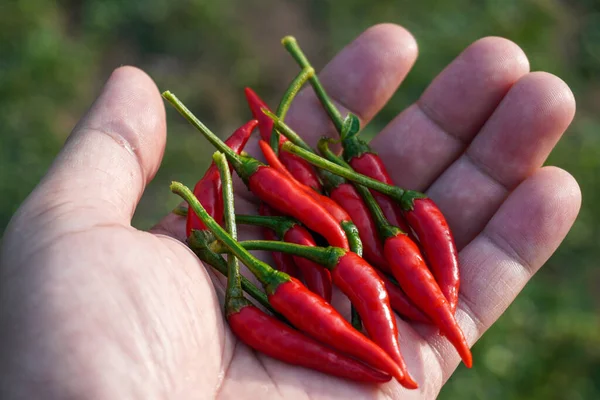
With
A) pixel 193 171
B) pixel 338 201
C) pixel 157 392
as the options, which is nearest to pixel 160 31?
pixel 193 171

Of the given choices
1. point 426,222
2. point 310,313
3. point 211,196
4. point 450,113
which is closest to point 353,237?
point 426,222

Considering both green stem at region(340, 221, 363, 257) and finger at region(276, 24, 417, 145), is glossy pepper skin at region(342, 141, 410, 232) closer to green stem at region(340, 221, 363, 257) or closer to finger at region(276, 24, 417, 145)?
green stem at region(340, 221, 363, 257)

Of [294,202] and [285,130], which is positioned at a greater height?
[285,130]

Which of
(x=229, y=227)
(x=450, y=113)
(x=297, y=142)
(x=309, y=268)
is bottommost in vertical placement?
(x=309, y=268)

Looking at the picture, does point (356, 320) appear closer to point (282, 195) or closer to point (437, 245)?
point (437, 245)

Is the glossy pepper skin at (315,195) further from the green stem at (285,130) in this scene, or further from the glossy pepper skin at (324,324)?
the glossy pepper skin at (324,324)

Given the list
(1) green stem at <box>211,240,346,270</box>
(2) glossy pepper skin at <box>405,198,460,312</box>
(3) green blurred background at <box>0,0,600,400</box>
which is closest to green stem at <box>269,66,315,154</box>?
(1) green stem at <box>211,240,346,270</box>
